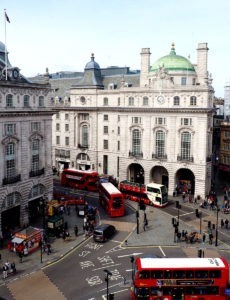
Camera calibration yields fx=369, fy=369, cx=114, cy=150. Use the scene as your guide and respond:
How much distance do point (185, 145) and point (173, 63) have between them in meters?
17.1

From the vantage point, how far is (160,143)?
70312 millimetres

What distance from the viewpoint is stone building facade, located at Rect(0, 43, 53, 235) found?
47719 millimetres

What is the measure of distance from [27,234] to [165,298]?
1887 centimetres

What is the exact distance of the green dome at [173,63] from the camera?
237 ft

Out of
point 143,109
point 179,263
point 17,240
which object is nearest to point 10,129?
point 17,240

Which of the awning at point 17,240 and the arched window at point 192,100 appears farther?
the arched window at point 192,100

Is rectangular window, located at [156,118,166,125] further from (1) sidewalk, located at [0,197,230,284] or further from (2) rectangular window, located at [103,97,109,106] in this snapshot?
(1) sidewalk, located at [0,197,230,284]

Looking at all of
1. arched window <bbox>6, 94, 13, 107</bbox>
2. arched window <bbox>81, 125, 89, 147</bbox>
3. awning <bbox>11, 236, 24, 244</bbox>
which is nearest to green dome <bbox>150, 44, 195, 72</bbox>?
arched window <bbox>81, 125, 89, 147</bbox>

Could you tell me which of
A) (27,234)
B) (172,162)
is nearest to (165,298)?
(27,234)

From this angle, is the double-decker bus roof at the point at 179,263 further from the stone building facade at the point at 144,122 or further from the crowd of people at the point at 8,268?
the stone building facade at the point at 144,122

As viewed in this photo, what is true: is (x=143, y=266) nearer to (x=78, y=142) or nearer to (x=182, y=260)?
(x=182, y=260)

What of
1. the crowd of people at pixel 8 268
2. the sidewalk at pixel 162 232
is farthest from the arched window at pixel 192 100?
the crowd of people at pixel 8 268

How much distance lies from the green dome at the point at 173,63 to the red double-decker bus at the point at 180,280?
1858 inches

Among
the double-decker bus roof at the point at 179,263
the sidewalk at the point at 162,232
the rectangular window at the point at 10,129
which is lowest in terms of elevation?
the sidewalk at the point at 162,232
